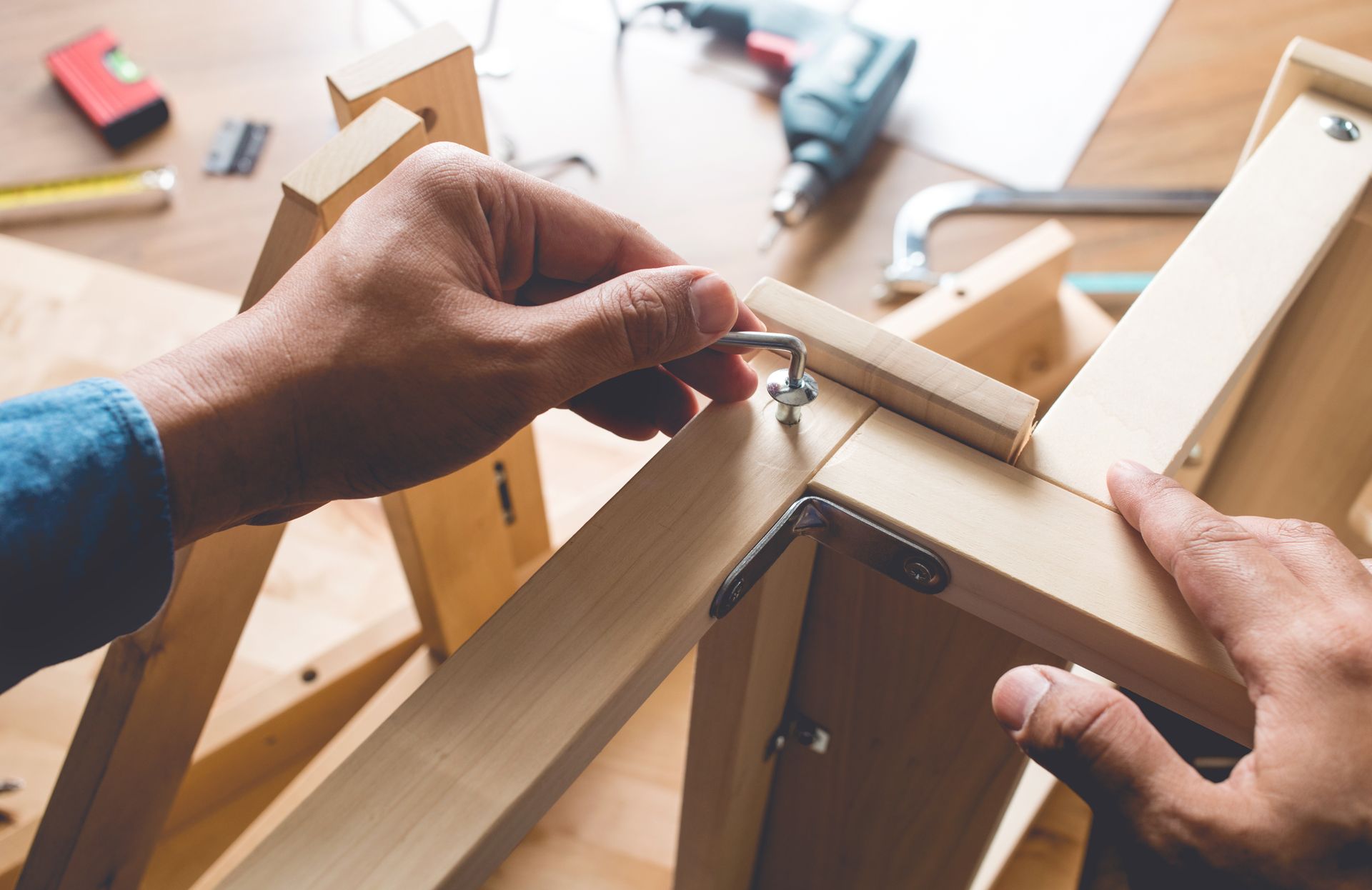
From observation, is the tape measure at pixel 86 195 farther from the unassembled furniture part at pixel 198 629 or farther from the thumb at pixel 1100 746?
the thumb at pixel 1100 746

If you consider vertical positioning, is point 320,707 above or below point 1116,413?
below

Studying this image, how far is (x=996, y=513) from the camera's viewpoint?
1.36 feet

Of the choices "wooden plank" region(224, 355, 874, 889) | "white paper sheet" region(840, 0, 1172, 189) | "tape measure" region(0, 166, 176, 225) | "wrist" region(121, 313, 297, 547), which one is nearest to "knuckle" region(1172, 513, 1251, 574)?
"wooden plank" region(224, 355, 874, 889)

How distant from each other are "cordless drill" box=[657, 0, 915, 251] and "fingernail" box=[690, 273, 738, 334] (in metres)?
0.61

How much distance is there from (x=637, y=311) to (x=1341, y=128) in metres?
0.45

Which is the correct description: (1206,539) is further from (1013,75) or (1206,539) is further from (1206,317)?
(1013,75)

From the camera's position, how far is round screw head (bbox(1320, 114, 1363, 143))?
23.5 inches

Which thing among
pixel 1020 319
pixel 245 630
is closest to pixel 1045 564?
pixel 1020 319

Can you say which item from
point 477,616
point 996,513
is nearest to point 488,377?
point 996,513

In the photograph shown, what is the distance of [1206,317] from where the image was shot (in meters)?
0.50

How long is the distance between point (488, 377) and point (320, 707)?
512 mm

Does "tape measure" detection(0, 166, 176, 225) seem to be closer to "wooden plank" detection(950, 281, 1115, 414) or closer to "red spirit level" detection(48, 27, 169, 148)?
"red spirit level" detection(48, 27, 169, 148)

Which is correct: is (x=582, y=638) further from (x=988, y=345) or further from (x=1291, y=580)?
(x=988, y=345)

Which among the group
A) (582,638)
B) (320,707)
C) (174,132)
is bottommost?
(320,707)
